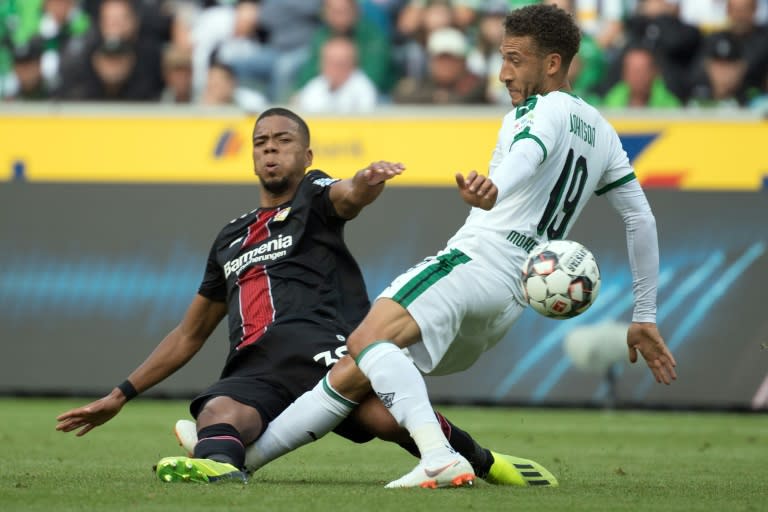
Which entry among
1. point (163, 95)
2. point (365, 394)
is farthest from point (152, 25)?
point (365, 394)

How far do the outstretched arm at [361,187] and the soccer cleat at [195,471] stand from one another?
1.33 m

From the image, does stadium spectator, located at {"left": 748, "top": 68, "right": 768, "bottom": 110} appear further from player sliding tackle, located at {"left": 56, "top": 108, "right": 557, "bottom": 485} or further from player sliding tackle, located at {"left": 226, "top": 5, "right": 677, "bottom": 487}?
player sliding tackle, located at {"left": 56, "top": 108, "right": 557, "bottom": 485}

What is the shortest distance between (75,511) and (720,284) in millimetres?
8605

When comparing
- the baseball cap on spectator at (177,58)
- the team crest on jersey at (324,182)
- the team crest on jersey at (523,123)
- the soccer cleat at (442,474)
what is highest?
the team crest on jersey at (523,123)

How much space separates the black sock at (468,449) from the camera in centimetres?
638

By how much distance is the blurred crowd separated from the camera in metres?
13.9

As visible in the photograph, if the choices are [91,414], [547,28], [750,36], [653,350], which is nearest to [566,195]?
[547,28]

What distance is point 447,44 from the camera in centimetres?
1411

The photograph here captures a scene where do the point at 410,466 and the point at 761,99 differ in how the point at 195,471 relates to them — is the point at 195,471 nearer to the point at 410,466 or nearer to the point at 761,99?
the point at 410,466

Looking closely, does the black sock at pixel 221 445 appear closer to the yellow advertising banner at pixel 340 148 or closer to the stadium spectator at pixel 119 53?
the yellow advertising banner at pixel 340 148

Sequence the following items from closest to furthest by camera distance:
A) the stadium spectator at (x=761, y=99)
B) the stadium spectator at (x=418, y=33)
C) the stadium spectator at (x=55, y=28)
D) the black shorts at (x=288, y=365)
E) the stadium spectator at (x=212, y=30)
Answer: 1. the black shorts at (x=288, y=365)
2. the stadium spectator at (x=761, y=99)
3. the stadium spectator at (x=418, y=33)
4. the stadium spectator at (x=212, y=30)
5. the stadium spectator at (x=55, y=28)

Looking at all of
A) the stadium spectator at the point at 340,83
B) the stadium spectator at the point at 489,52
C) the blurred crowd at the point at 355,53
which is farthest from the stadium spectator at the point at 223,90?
the stadium spectator at the point at 489,52

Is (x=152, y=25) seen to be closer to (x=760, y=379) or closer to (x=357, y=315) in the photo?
(x=760, y=379)

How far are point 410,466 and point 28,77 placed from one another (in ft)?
29.8
